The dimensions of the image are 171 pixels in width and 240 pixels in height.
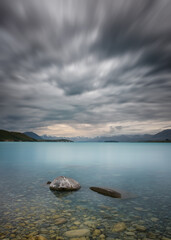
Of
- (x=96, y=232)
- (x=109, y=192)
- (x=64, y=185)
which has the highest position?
(x=64, y=185)

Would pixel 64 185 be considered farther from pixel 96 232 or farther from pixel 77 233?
pixel 96 232

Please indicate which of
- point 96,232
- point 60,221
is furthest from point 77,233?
point 60,221

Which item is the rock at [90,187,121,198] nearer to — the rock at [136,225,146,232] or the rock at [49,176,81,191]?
the rock at [49,176,81,191]

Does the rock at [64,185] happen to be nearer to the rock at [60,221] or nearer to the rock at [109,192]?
the rock at [109,192]

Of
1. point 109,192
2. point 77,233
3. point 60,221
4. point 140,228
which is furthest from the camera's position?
Result: point 109,192

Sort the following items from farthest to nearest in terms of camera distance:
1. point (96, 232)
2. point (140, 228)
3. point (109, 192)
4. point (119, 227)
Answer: point (109, 192) < point (119, 227) < point (140, 228) < point (96, 232)

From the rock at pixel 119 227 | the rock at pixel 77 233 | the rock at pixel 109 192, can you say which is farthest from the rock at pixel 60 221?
the rock at pixel 109 192

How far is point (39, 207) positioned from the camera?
11969 millimetres

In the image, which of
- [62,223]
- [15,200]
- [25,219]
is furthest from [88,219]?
[15,200]

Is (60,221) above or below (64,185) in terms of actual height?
below

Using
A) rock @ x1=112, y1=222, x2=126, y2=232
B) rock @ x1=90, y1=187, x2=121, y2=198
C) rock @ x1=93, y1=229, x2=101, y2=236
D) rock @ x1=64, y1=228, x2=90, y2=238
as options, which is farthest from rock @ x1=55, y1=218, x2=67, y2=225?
rock @ x1=90, y1=187, x2=121, y2=198

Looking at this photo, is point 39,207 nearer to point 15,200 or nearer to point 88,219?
point 15,200

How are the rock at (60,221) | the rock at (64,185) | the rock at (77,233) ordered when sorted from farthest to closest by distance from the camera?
the rock at (64,185), the rock at (60,221), the rock at (77,233)

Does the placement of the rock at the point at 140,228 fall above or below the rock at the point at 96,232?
below
